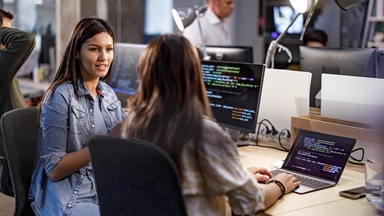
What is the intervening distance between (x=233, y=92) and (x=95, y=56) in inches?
32.6

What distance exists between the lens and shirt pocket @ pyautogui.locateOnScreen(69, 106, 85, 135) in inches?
84.8

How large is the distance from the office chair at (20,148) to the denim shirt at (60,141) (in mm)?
43

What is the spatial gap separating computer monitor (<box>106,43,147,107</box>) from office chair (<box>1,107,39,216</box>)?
1188 millimetres

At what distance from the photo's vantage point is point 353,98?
2531 mm

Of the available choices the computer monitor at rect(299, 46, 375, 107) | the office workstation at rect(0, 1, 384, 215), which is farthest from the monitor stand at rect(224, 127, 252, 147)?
the computer monitor at rect(299, 46, 375, 107)

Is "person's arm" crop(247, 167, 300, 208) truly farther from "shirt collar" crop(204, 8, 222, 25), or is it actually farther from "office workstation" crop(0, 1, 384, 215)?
"shirt collar" crop(204, 8, 222, 25)

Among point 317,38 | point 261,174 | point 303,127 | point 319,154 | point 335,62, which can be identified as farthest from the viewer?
point 317,38

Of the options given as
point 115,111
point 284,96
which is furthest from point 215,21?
point 115,111

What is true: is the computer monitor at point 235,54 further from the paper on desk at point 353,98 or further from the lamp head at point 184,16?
the paper on desk at point 353,98

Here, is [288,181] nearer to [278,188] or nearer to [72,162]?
[278,188]

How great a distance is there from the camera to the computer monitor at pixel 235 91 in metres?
2.71

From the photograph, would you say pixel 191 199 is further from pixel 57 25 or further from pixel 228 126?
pixel 57 25

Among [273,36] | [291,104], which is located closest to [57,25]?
[273,36]

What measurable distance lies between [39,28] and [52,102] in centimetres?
353
